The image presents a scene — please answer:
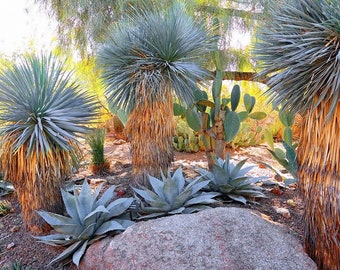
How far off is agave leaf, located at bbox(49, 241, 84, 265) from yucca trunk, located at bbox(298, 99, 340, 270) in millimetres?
1814

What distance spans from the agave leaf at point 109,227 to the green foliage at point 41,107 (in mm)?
760

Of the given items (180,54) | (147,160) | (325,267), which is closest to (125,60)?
(180,54)

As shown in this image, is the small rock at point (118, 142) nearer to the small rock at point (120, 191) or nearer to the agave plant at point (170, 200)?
the small rock at point (120, 191)

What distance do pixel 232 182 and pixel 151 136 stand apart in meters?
1.03

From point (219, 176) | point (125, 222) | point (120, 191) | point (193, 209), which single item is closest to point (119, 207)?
point (125, 222)

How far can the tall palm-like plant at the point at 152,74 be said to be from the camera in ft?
12.0

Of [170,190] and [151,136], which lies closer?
[170,190]

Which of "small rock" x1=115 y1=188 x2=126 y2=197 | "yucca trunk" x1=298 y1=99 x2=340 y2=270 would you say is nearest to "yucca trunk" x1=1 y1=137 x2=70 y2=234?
"small rock" x1=115 y1=188 x2=126 y2=197

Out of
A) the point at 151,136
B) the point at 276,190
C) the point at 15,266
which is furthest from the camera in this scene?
the point at 276,190

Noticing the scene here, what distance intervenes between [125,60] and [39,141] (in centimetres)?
133

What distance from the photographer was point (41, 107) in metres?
3.10

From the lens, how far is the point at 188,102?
3885 millimetres

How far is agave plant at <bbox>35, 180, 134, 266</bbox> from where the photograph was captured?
287 cm

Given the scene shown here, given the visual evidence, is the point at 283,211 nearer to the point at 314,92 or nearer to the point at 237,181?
the point at 237,181
